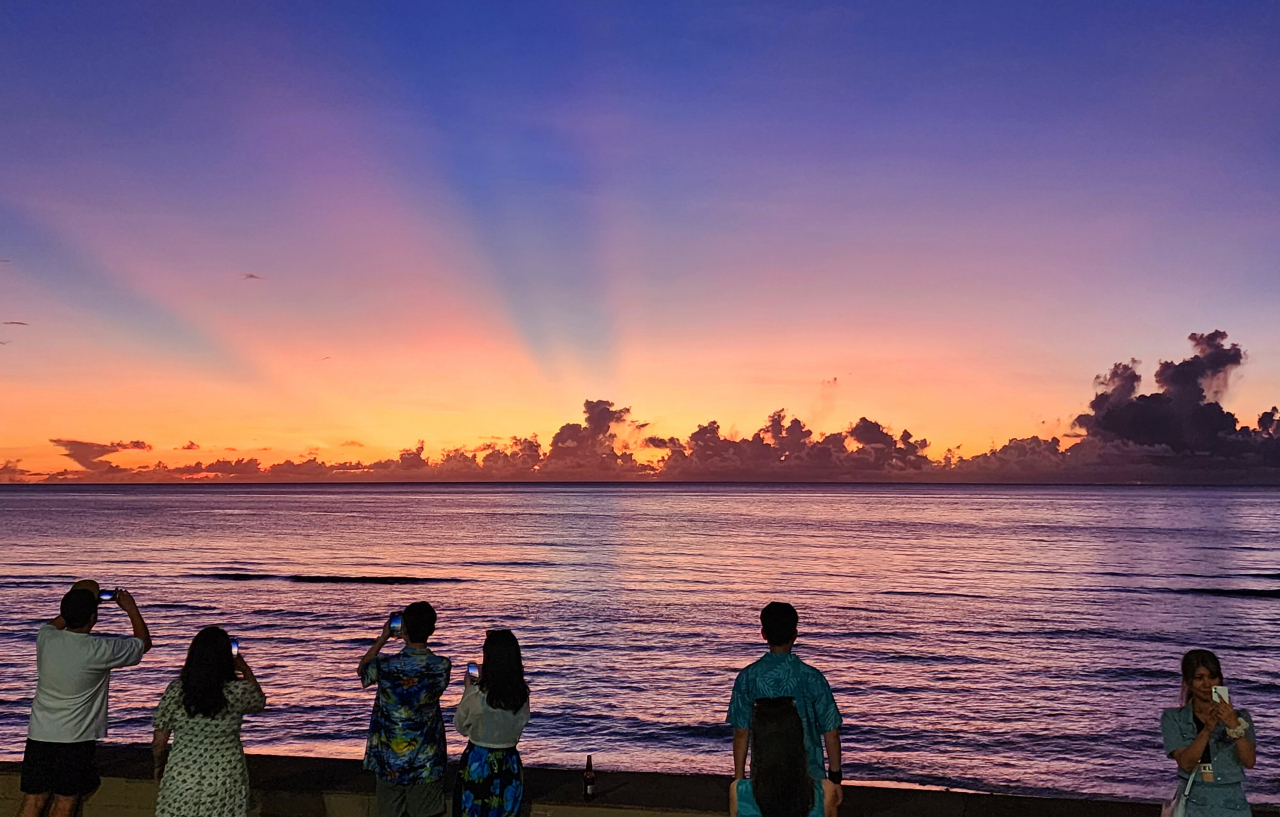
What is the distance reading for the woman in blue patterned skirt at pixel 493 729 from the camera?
5203mm

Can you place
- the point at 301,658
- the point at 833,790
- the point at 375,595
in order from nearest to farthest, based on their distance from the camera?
the point at 833,790 < the point at 301,658 < the point at 375,595

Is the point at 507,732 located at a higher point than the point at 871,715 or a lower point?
higher

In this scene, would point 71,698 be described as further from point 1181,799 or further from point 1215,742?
point 1215,742

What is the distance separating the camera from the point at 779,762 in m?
4.48

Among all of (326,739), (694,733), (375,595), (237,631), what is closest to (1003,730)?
(694,733)

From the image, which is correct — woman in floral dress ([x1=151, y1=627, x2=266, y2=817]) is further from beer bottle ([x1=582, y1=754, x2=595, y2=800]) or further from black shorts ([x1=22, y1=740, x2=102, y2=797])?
beer bottle ([x1=582, y1=754, x2=595, y2=800])

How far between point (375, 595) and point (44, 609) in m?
12.3

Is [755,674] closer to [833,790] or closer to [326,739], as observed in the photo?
[833,790]

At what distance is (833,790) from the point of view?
4652 millimetres

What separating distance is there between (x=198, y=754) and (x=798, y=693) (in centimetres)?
320

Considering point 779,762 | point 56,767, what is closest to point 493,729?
point 779,762

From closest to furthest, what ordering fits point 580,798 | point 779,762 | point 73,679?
1. point 779,762
2. point 73,679
3. point 580,798

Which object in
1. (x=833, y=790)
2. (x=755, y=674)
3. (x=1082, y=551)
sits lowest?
(x=1082, y=551)

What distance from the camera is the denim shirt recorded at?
496cm
